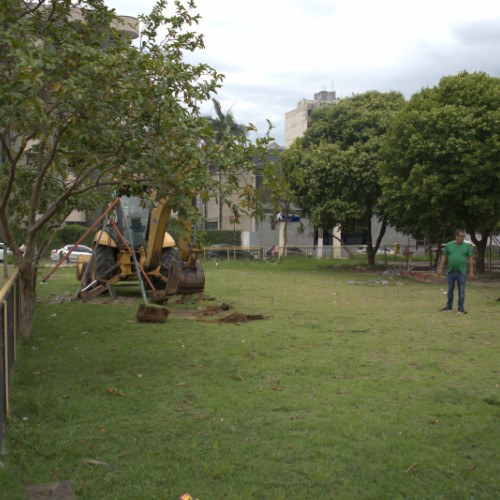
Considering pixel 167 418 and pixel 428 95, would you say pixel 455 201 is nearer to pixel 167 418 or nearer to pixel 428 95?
pixel 428 95

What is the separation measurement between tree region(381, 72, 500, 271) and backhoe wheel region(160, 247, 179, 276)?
9730 millimetres

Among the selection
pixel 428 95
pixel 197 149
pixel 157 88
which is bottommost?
pixel 197 149

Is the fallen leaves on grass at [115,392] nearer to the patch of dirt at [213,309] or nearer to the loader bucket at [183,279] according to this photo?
the patch of dirt at [213,309]

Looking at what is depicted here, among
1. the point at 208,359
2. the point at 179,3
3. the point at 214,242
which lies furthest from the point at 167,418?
the point at 214,242

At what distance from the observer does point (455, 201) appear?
23.0m

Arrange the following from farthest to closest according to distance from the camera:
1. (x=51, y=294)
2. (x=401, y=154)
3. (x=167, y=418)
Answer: (x=401, y=154) < (x=51, y=294) < (x=167, y=418)

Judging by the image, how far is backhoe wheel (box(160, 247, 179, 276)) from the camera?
17781 millimetres

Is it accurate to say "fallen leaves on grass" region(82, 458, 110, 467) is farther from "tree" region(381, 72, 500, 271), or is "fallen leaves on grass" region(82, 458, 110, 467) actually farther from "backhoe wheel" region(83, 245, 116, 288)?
"tree" region(381, 72, 500, 271)

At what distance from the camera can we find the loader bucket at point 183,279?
15.0 meters

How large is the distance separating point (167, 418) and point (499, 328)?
25.2 ft

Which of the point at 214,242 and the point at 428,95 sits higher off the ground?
the point at 428,95

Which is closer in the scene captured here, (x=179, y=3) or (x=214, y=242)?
(x=179, y=3)

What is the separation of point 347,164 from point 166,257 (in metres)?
14.2

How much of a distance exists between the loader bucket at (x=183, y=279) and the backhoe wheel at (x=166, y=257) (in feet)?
8.21
